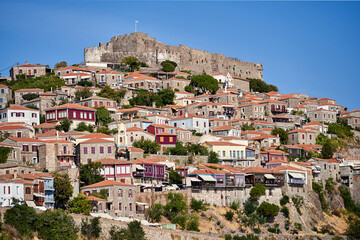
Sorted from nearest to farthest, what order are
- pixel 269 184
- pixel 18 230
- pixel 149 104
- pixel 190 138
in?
pixel 18 230 → pixel 269 184 → pixel 190 138 → pixel 149 104

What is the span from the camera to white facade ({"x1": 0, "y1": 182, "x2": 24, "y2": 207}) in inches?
1912

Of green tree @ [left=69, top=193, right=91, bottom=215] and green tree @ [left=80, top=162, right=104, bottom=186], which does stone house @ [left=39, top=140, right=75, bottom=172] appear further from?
green tree @ [left=69, top=193, right=91, bottom=215]

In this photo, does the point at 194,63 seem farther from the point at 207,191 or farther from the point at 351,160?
the point at 207,191

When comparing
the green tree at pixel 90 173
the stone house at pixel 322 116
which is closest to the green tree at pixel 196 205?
the green tree at pixel 90 173

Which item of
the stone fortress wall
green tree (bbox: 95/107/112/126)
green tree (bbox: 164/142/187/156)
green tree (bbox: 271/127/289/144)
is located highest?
the stone fortress wall

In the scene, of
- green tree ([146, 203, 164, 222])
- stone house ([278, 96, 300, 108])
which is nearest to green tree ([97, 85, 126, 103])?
stone house ([278, 96, 300, 108])

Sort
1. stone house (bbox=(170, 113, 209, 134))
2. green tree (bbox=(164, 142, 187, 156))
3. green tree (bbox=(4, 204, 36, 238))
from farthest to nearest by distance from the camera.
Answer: stone house (bbox=(170, 113, 209, 134)) < green tree (bbox=(164, 142, 187, 156)) < green tree (bbox=(4, 204, 36, 238))

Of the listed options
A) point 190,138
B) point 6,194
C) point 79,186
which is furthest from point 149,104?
point 6,194

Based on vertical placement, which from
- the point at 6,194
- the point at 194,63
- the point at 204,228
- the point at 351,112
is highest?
the point at 194,63

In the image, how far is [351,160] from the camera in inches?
3270

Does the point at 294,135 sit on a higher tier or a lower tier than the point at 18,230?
higher

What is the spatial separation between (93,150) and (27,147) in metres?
7.08

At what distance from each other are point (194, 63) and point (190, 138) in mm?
42565

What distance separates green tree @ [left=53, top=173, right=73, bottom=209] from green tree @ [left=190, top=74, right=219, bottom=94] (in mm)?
48974
